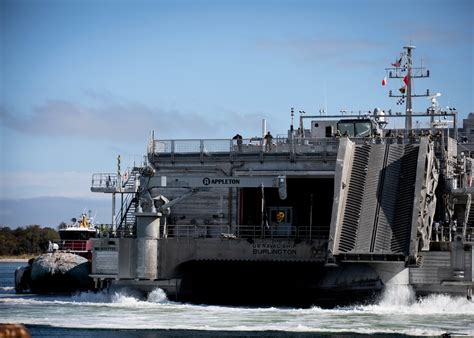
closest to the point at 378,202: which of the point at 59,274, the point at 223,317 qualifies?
the point at 223,317

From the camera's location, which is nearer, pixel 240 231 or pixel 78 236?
pixel 240 231

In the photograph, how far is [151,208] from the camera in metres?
43.3

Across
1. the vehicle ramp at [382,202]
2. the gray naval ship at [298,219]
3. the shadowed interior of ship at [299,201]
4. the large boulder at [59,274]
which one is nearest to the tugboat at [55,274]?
the large boulder at [59,274]

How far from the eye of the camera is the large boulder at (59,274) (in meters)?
53.2

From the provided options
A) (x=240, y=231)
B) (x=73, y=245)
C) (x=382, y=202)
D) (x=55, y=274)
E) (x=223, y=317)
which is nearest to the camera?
(x=223, y=317)

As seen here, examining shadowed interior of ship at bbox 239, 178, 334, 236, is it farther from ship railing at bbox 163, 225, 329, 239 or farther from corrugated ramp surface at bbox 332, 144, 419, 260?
corrugated ramp surface at bbox 332, 144, 419, 260

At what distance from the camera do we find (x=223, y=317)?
120 feet

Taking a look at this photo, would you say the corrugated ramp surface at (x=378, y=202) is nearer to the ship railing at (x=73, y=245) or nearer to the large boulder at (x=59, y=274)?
the large boulder at (x=59, y=274)

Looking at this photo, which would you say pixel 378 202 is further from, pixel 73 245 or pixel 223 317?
pixel 73 245

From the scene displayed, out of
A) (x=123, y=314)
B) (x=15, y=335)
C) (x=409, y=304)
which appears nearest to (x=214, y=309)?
(x=123, y=314)

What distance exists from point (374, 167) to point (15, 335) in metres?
26.8

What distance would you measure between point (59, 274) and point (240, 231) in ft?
40.7

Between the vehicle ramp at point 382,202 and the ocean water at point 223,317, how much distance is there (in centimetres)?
A: 224

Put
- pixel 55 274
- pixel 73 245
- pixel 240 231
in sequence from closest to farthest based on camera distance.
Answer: pixel 240 231
pixel 55 274
pixel 73 245
